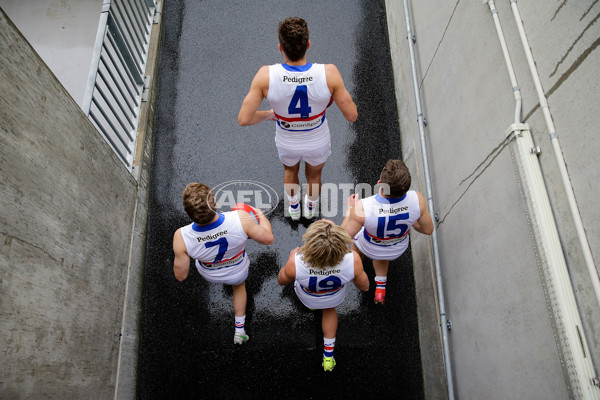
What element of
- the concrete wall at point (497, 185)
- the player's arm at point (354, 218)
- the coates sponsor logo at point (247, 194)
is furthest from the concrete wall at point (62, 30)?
the concrete wall at point (497, 185)

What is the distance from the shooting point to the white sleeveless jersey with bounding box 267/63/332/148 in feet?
8.46

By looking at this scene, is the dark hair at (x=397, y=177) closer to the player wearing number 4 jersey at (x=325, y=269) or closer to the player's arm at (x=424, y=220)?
the player's arm at (x=424, y=220)

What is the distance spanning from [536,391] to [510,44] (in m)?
1.96

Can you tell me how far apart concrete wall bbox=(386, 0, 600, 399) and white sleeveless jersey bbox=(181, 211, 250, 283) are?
5.37ft

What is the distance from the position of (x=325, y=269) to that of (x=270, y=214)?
150cm

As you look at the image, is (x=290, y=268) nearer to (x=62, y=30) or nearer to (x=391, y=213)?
(x=391, y=213)

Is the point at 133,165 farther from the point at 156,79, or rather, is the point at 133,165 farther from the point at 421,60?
the point at 421,60

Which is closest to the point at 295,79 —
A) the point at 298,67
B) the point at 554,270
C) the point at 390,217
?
the point at 298,67

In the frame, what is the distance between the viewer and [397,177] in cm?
244

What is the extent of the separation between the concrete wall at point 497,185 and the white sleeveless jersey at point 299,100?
3.48 ft

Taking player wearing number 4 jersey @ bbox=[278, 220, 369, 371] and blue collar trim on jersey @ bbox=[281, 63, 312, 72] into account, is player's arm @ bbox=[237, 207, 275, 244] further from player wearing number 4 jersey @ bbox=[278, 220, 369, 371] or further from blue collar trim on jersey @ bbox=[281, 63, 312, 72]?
blue collar trim on jersey @ bbox=[281, 63, 312, 72]

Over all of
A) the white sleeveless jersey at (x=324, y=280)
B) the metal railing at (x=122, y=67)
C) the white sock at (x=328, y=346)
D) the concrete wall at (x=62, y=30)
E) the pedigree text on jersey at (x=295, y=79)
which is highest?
the concrete wall at (x=62, y=30)

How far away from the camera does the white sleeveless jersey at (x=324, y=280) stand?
2.47m

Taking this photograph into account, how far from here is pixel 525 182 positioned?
2.03m
